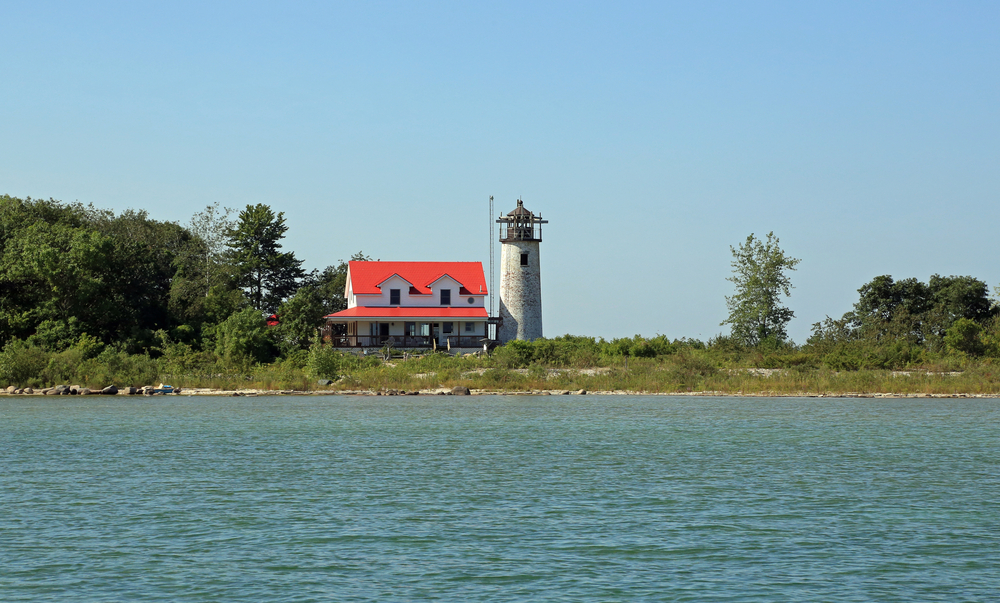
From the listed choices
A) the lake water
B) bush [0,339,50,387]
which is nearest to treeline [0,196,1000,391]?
bush [0,339,50,387]

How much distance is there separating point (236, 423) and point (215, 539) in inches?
735

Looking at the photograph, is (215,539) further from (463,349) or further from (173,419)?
(463,349)

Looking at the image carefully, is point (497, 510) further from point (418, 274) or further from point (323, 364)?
point (418, 274)

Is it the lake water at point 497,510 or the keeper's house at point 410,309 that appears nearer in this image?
the lake water at point 497,510

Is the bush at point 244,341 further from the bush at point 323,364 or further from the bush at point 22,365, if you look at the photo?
the bush at point 22,365

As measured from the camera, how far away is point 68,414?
117ft

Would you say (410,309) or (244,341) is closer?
(244,341)

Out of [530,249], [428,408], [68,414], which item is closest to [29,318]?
[68,414]

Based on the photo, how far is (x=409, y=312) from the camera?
60.8 m

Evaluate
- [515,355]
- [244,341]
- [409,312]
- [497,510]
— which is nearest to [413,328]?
[409,312]

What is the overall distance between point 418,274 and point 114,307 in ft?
63.4

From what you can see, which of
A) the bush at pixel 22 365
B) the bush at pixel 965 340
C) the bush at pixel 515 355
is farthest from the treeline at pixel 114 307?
the bush at pixel 965 340

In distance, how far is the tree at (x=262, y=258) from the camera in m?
67.1

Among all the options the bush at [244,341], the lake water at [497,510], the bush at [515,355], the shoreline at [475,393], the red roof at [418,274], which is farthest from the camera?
the red roof at [418,274]
